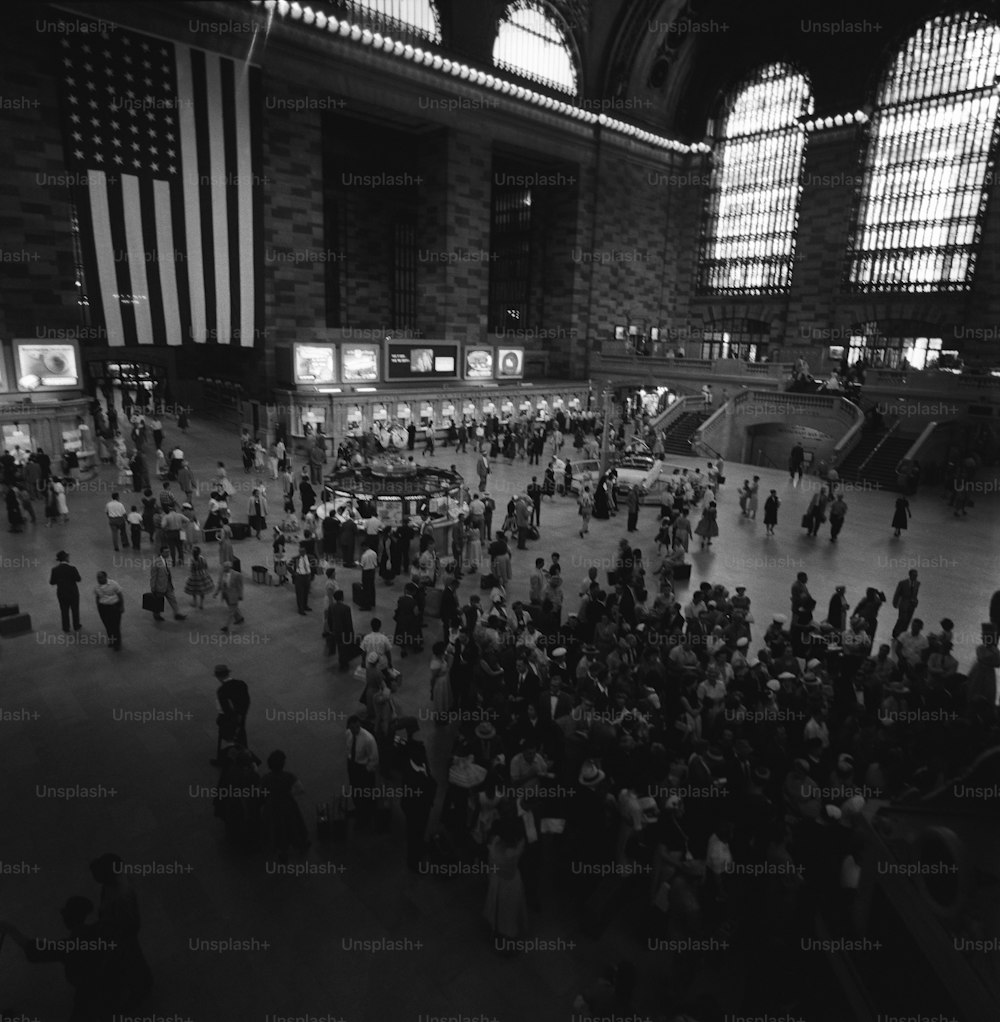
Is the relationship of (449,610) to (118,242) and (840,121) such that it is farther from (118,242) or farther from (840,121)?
(840,121)

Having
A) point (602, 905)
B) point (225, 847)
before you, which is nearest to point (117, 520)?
point (225, 847)

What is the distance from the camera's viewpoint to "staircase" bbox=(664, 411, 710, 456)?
28.6 metres

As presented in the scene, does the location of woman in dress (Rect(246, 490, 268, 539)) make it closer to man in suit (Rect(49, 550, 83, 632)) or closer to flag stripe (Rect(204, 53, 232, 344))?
man in suit (Rect(49, 550, 83, 632))

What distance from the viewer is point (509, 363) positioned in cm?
3319

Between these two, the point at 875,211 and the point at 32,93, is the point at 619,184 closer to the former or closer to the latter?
the point at 875,211

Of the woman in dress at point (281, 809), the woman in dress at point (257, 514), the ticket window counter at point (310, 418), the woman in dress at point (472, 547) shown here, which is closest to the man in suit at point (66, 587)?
the woman in dress at point (257, 514)

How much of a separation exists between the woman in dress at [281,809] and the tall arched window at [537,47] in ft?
117

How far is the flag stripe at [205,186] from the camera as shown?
23.6 metres

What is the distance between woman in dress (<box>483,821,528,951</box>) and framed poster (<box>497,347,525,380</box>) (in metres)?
28.9

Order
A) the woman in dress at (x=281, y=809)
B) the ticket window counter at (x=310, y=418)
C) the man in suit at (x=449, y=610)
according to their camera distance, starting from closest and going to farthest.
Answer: the woman in dress at (x=281, y=809), the man in suit at (x=449, y=610), the ticket window counter at (x=310, y=418)

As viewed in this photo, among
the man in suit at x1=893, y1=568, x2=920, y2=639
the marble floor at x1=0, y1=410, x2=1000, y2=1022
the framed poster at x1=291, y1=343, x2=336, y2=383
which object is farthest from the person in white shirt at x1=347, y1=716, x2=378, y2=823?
the framed poster at x1=291, y1=343, x2=336, y2=383

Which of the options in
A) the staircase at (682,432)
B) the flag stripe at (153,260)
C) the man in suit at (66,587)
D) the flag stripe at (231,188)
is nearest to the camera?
the man in suit at (66,587)

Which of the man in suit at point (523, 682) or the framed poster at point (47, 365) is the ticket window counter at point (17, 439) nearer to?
the framed poster at point (47, 365)

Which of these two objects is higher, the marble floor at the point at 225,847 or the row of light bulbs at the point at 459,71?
the row of light bulbs at the point at 459,71
